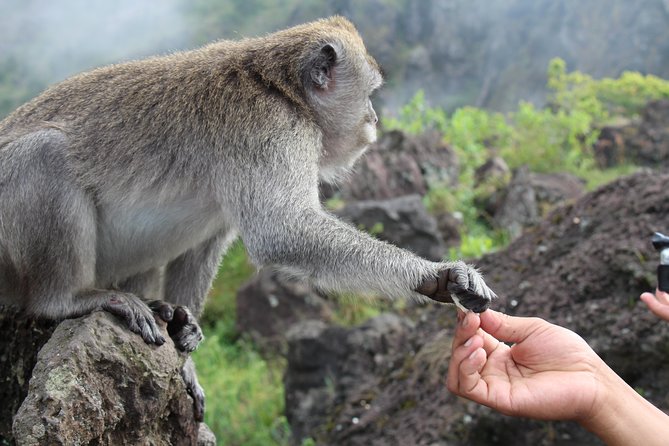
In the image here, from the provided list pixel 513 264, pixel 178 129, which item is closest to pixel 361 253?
pixel 178 129

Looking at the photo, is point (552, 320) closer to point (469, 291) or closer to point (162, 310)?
point (469, 291)

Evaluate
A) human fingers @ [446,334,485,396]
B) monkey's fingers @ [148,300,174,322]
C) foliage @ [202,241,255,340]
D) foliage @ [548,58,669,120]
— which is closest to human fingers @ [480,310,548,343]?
human fingers @ [446,334,485,396]

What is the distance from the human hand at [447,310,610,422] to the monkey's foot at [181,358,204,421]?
1.29 m

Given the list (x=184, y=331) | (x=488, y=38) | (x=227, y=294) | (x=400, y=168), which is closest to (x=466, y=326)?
(x=184, y=331)

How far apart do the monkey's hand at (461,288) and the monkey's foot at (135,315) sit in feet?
3.62

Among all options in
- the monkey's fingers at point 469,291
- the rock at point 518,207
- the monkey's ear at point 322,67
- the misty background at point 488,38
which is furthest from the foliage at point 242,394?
the misty background at point 488,38

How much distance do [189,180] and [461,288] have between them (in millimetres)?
1456

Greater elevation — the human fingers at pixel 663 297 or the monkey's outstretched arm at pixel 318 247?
the monkey's outstretched arm at pixel 318 247

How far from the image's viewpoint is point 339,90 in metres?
3.69

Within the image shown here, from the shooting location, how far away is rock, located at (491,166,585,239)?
8477mm

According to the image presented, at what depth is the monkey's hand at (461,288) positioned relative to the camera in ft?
8.61

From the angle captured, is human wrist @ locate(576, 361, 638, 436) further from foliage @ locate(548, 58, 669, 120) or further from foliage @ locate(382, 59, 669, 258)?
foliage @ locate(548, 58, 669, 120)

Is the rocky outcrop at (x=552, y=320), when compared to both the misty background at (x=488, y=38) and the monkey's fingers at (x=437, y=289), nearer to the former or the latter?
the monkey's fingers at (x=437, y=289)

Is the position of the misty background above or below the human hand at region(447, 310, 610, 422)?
above
